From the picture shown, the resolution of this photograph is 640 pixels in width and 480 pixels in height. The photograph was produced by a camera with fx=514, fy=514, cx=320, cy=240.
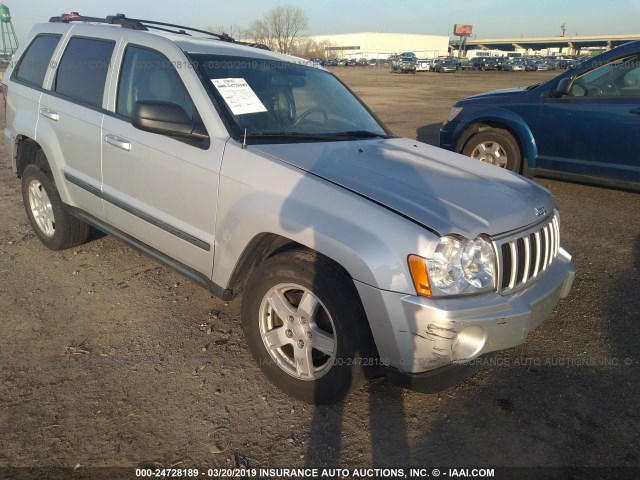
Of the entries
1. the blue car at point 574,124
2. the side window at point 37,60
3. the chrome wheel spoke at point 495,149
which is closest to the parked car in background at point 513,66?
the blue car at point 574,124

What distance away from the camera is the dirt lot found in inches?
94.8

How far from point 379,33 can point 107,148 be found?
440ft

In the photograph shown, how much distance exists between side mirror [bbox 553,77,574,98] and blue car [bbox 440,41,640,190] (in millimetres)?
11

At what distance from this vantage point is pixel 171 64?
3.28 meters

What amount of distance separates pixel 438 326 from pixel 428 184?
0.90 meters

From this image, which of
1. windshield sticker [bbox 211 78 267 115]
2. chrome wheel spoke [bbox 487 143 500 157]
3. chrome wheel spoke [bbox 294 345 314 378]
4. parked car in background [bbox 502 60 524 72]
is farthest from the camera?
parked car in background [bbox 502 60 524 72]

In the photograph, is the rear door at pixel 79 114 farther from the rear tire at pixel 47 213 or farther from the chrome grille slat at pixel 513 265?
the chrome grille slat at pixel 513 265

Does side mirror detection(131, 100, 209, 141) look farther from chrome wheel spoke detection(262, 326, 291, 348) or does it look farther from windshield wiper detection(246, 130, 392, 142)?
chrome wheel spoke detection(262, 326, 291, 348)

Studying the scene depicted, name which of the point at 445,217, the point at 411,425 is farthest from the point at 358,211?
the point at 411,425

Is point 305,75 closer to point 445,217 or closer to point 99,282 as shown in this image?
point 445,217

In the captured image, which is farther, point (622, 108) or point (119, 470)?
point (622, 108)

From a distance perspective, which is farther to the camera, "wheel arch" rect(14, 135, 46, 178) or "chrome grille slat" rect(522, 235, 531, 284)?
"wheel arch" rect(14, 135, 46, 178)

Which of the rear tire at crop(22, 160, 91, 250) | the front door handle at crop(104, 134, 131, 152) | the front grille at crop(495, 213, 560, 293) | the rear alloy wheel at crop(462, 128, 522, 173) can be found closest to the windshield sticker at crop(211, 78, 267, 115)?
the front door handle at crop(104, 134, 131, 152)

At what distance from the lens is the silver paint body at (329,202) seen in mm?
2258
